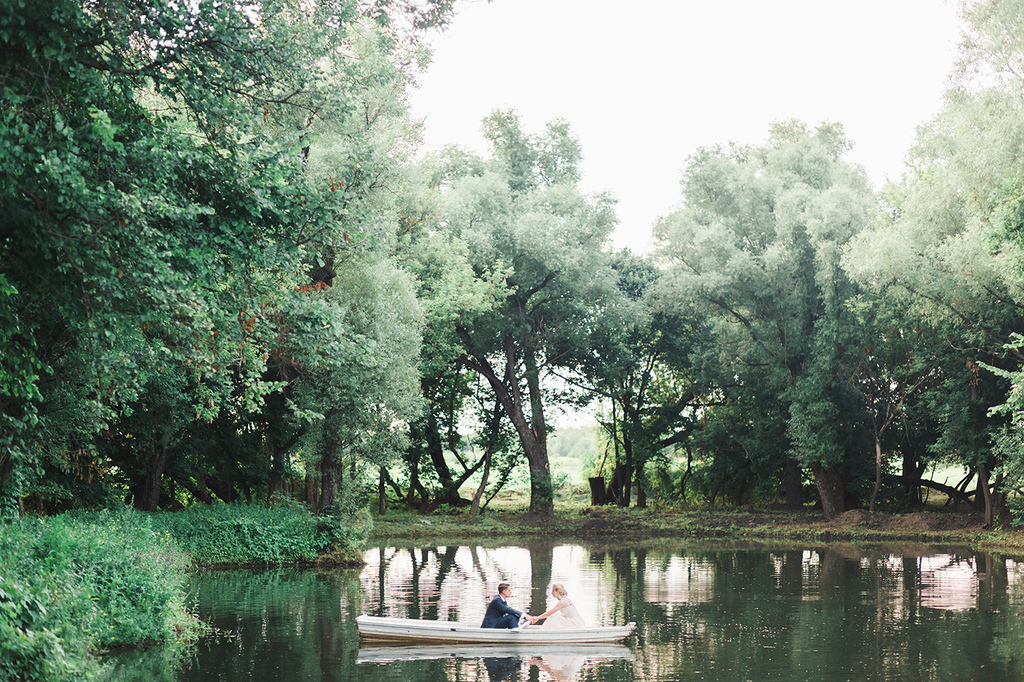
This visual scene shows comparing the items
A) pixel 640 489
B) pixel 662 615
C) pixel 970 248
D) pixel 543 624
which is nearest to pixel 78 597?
pixel 543 624

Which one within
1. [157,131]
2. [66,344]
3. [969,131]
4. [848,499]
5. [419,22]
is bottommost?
[848,499]

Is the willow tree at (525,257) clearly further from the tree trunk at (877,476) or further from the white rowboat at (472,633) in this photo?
the white rowboat at (472,633)

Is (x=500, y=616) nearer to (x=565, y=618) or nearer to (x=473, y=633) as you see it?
(x=473, y=633)

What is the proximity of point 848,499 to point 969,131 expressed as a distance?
1750 centimetres

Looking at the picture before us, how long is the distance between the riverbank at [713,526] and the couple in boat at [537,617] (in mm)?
20575

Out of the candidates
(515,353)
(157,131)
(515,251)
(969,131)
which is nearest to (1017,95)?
(969,131)

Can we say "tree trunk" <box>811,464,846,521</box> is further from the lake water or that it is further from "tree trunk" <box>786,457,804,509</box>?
the lake water

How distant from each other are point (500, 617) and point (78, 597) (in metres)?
6.57

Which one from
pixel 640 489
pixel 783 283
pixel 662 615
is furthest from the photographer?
pixel 640 489

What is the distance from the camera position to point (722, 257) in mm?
37875

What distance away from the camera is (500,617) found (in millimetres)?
15047

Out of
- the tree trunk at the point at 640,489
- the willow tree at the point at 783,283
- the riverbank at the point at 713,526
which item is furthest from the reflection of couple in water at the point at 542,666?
the tree trunk at the point at 640,489

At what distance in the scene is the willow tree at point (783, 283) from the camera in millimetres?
35250

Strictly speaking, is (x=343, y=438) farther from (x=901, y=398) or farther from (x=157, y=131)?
(x=901, y=398)
